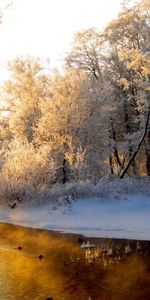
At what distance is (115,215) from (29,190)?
5455 mm

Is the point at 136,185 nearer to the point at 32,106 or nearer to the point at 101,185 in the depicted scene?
the point at 101,185

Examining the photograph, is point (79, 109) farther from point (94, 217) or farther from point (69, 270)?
point (69, 270)

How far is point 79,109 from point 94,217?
11.3 meters

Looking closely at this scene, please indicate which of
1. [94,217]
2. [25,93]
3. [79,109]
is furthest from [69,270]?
[25,93]

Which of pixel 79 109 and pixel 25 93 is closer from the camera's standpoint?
pixel 79 109

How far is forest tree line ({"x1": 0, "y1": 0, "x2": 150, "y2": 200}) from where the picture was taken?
27.1 meters

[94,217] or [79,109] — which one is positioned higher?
[79,109]

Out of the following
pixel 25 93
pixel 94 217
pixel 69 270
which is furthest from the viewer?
pixel 25 93

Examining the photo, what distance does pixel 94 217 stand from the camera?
21438mm

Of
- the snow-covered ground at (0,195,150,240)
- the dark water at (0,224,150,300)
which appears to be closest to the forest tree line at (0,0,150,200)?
the snow-covered ground at (0,195,150,240)

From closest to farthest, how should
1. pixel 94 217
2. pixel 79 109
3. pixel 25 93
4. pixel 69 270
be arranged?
pixel 69 270
pixel 94 217
pixel 79 109
pixel 25 93

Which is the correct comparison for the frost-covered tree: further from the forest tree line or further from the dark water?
the dark water

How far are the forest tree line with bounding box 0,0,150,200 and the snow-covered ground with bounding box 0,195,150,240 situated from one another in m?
2.57

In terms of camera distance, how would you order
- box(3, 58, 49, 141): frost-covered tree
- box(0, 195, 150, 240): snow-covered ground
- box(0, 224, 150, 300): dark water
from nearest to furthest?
1. box(0, 224, 150, 300): dark water
2. box(0, 195, 150, 240): snow-covered ground
3. box(3, 58, 49, 141): frost-covered tree
